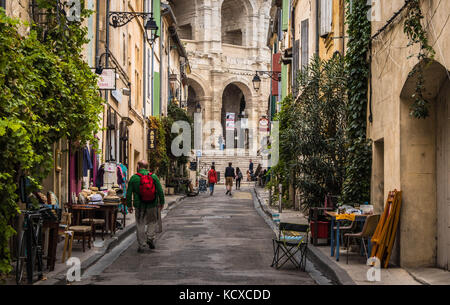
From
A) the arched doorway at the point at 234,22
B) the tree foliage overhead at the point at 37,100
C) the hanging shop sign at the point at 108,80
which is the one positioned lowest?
the tree foliage overhead at the point at 37,100

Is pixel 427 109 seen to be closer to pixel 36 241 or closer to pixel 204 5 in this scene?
pixel 36 241

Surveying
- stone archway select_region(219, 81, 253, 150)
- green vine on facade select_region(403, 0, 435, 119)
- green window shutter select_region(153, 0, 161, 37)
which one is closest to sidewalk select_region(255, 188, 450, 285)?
green vine on facade select_region(403, 0, 435, 119)

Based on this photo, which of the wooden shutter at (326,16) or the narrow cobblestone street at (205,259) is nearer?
the narrow cobblestone street at (205,259)

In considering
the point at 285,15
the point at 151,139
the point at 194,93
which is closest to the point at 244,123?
the point at 194,93

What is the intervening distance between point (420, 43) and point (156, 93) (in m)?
24.5

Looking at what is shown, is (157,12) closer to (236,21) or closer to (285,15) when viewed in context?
(285,15)

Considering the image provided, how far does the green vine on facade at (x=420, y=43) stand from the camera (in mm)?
8773

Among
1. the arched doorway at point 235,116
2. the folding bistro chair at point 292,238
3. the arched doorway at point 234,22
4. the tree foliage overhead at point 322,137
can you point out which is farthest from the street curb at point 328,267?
the arched doorway at point 234,22

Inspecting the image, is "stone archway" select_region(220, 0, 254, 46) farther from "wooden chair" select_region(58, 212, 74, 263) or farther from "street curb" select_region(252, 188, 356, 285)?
"wooden chair" select_region(58, 212, 74, 263)

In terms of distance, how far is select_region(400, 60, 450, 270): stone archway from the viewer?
31.2 feet

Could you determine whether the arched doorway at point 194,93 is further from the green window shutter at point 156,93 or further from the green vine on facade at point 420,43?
the green vine on facade at point 420,43

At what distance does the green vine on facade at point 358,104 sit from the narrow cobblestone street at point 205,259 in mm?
1887

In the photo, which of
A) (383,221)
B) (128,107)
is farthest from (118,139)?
(383,221)

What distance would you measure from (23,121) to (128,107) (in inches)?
636
